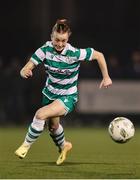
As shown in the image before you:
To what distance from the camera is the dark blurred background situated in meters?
24.2

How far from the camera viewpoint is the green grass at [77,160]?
1095cm

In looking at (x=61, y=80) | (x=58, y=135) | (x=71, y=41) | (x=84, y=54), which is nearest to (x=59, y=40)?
(x=84, y=54)

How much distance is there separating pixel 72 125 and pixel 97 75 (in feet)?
5.00

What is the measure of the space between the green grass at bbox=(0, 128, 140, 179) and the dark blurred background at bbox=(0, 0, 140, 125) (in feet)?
12.8

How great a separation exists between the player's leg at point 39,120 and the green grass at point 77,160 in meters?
0.21

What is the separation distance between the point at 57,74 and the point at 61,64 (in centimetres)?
16

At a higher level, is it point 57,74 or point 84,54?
point 84,54

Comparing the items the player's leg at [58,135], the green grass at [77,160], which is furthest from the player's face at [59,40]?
the green grass at [77,160]

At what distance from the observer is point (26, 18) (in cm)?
2908

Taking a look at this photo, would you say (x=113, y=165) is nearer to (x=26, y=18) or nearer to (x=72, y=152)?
(x=72, y=152)

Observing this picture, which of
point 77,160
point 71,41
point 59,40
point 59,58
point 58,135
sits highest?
point 59,40

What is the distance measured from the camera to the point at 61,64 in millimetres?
12367

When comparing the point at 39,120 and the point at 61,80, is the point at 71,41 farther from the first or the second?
the point at 39,120

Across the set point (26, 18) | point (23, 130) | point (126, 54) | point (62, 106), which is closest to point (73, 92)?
point (62, 106)
